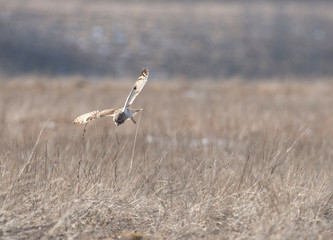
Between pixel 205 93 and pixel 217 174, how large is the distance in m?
11.6

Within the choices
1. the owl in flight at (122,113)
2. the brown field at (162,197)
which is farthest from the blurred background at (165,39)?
the owl in flight at (122,113)

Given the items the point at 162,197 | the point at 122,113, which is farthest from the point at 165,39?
the point at 122,113

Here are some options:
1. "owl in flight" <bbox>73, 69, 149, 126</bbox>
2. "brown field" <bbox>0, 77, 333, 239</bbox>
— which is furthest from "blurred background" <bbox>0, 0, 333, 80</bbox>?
"owl in flight" <bbox>73, 69, 149, 126</bbox>

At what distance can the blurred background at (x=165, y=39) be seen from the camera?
85.1 ft

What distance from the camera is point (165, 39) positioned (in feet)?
102

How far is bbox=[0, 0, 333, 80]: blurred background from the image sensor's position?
25953mm

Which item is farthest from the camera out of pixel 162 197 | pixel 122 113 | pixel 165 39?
pixel 165 39

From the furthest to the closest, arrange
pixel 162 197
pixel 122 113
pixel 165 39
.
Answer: pixel 165 39, pixel 162 197, pixel 122 113

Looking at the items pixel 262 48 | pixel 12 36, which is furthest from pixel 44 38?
pixel 262 48

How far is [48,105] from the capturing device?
40.0 ft

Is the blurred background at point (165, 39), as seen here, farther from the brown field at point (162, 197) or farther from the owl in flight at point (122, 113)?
the owl in flight at point (122, 113)

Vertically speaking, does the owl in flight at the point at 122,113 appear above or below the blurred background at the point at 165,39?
above

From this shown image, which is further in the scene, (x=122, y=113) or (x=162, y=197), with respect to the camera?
(x=162, y=197)

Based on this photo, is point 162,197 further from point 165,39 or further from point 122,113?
point 165,39
